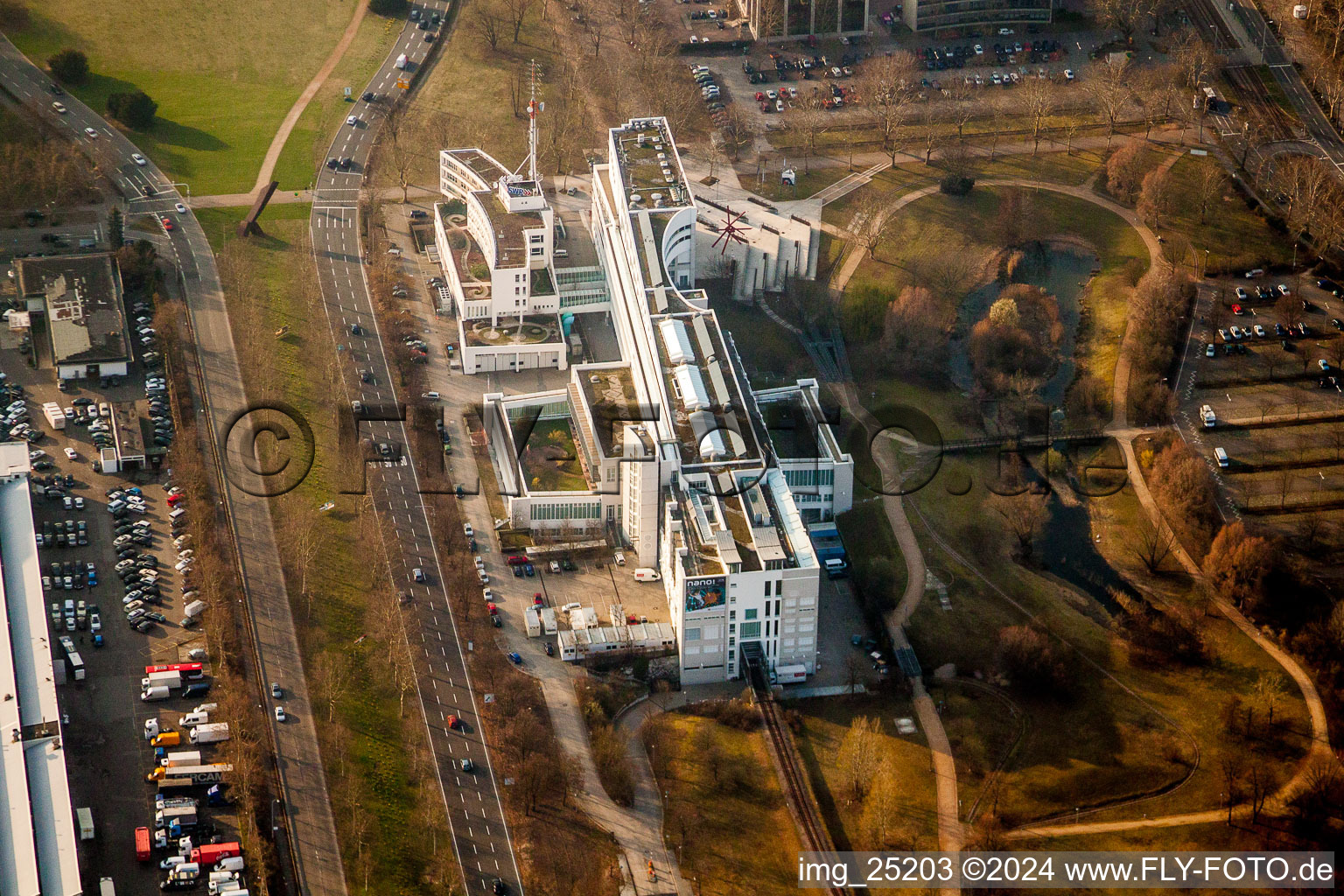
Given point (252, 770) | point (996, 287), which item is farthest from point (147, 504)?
point (996, 287)

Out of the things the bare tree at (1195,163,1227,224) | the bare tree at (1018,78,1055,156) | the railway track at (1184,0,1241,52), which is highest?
the railway track at (1184,0,1241,52)

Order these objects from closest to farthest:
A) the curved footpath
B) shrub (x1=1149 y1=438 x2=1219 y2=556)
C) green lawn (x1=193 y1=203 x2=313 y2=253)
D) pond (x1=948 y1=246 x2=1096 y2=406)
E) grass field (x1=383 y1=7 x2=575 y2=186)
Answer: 1. the curved footpath
2. shrub (x1=1149 y1=438 x2=1219 y2=556)
3. pond (x1=948 y1=246 x2=1096 y2=406)
4. green lawn (x1=193 y1=203 x2=313 y2=253)
5. grass field (x1=383 y1=7 x2=575 y2=186)

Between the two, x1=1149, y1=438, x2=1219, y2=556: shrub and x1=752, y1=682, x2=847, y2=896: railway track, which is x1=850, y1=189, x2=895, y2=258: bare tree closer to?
x1=1149, y1=438, x2=1219, y2=556: shrub

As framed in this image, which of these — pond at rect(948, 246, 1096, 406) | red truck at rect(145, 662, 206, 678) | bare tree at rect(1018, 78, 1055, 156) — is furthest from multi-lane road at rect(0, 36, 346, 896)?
bare tree at rect(1018, 78, 1055, 156)

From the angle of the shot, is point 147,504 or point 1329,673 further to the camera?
point 147,504

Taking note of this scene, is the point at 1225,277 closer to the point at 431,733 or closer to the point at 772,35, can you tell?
the point at 772,35

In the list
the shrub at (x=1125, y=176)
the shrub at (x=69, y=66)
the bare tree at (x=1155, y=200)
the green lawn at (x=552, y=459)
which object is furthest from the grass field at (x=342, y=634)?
the bare tree at (x=1155, y=200)
